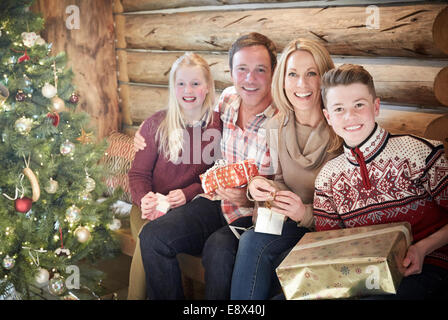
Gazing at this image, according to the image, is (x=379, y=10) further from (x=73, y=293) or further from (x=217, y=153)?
(x=73, y=293)

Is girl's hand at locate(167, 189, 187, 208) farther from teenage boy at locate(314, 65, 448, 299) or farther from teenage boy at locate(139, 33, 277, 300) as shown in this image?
teenage boy at locate(314, 65, 448, 299)

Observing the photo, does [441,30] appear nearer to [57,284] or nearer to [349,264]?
[349,264]

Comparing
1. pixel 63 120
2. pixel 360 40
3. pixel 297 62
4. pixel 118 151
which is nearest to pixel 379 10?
pixel 360 40

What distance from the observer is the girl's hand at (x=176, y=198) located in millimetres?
2736

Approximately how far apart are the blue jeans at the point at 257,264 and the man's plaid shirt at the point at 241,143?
0.36 m

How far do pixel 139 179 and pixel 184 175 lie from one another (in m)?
0.27

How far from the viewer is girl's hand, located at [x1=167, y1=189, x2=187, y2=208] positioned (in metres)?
2.74

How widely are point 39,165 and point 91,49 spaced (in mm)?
1738

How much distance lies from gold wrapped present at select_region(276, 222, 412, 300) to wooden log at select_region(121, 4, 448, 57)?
1.07 metres

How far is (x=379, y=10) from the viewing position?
2650 mm

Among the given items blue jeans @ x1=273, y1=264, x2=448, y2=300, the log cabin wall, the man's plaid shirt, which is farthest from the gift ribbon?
the log cabin wall

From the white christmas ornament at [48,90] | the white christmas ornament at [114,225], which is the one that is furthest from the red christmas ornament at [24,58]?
the white christmas ornament at [114,225]

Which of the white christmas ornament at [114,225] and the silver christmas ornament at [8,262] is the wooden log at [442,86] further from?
the silver christmas ornament at [8,262]

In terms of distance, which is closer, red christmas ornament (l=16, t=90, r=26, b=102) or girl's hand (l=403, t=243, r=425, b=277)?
girl's hand (l=403, t=243, r=425, b=277)
